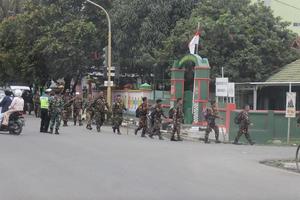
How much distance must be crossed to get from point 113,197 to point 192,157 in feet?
23.5

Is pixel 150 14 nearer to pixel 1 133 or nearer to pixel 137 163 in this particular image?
pixel 1 133

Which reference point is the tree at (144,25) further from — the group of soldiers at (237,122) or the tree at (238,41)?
the group of soldiers at (237,122)

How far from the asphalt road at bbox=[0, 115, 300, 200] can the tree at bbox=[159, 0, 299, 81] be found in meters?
16.5

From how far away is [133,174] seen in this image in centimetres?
1229

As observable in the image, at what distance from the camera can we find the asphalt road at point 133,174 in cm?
1001

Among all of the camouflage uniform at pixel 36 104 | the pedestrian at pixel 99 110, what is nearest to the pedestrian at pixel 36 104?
the camouflage uniform at pixel 36 104

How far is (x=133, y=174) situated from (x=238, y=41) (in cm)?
2435

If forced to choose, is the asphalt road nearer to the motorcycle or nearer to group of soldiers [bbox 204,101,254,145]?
the motorcycle

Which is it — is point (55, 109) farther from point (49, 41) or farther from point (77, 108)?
point (49, 41)

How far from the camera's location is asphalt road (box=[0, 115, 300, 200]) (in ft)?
32.8

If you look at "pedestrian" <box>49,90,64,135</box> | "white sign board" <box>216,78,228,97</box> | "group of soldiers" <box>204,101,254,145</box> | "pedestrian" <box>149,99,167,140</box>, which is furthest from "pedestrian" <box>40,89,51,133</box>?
"white sign board" <box>216,78,228,97</box>

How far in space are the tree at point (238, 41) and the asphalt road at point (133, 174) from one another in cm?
1653

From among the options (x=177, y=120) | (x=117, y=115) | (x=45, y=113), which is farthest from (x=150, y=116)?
(x=45, y=113)

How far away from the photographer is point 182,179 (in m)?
11.8
